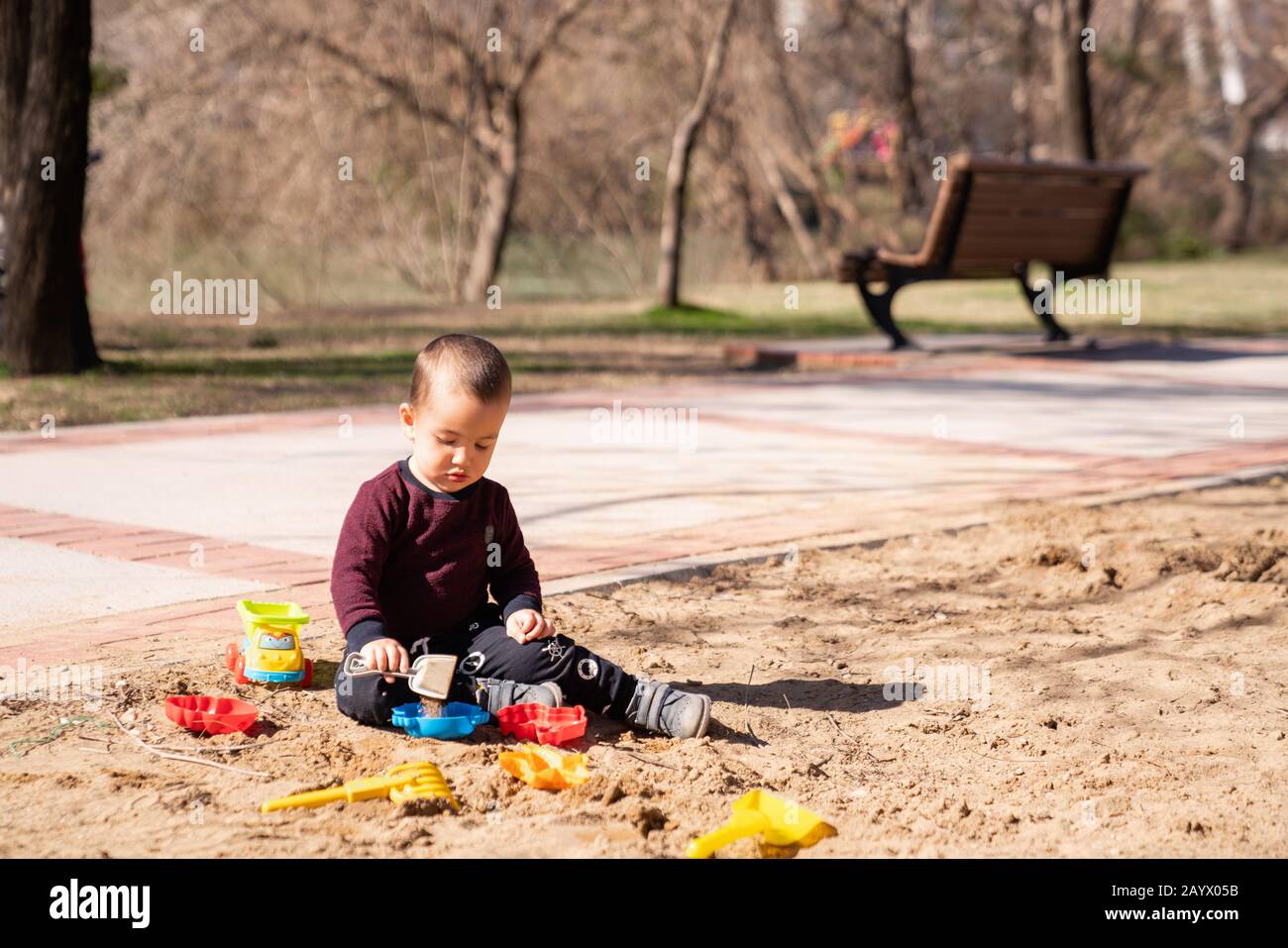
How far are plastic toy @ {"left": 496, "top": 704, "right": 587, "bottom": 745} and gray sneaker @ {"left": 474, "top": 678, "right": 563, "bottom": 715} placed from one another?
4cm

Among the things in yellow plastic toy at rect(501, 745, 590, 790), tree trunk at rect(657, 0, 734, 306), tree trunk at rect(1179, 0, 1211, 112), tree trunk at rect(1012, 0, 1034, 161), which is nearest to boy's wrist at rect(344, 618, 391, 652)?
yellow plastic toy at rect(501, 745, 590, 790)

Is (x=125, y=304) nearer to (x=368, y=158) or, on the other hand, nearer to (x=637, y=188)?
(x=368, y=158)

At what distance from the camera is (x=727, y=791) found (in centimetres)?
341

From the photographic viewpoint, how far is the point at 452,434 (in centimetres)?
383

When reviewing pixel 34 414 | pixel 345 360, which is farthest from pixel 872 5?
pixel 34 414

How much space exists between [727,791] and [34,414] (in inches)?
256

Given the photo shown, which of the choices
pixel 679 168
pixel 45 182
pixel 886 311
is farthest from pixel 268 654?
pixel 679 168

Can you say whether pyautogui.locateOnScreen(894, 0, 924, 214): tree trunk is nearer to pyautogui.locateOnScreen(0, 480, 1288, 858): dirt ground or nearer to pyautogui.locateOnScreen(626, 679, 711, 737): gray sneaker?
pyautogui.locateOnScreen(0, 480, 1288, 858): dirt ground

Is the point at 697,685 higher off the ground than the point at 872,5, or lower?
lower

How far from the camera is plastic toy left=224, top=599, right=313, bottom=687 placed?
156 inches

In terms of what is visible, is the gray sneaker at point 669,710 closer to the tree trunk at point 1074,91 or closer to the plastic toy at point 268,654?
the plastic toy at point 268,654

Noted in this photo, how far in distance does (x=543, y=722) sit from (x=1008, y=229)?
9959mm

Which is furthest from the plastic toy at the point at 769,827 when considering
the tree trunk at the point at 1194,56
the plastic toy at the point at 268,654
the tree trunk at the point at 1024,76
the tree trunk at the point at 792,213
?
the tree trunk at the point at 1194,56

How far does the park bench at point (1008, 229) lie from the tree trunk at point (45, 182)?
595cm
